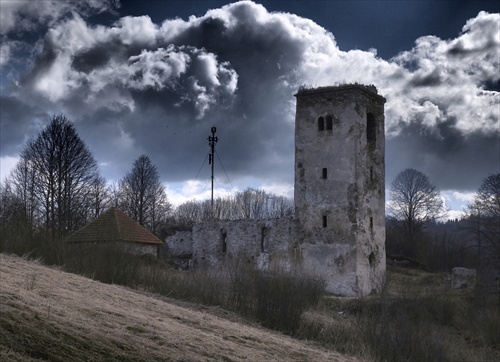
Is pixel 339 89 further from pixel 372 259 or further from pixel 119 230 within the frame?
pixel 119 230

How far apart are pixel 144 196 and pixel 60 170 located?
1404 centimetres

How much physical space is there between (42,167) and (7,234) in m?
20.8

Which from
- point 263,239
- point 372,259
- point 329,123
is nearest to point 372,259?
point 372,259

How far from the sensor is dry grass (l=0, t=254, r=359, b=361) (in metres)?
7.51

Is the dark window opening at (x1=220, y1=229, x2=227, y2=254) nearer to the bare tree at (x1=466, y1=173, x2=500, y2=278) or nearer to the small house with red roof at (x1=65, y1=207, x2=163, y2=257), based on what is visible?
the small house with red roof at (x1=65, y1=207, x2=163, y2=257)

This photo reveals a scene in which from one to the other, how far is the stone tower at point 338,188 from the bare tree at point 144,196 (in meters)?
20.6

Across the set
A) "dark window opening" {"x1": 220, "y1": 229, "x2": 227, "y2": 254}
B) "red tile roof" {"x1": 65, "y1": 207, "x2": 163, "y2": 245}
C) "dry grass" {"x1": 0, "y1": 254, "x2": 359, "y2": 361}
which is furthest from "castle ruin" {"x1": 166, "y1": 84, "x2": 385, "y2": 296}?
"dry grass" {"x1": 0, "y1": 254, "x2": 359, "y2": 361}

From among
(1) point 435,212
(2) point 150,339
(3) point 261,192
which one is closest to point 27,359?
(2) point 150,339

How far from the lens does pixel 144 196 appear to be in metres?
Answer: 49.7

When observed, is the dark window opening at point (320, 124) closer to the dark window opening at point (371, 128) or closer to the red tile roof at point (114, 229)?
the dark window opening at point (371, 128)

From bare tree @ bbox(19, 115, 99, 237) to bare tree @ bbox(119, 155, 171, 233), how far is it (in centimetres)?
1142

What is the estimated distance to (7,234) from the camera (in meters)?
16.3

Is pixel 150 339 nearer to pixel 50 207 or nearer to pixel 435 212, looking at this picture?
pixel 50 207

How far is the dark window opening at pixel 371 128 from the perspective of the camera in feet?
105
